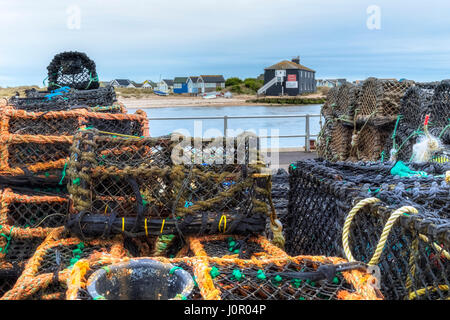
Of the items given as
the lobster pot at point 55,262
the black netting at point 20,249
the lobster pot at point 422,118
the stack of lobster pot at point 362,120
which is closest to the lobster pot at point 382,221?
the lobster pot at point 55,262

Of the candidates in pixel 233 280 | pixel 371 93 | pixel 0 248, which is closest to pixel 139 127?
pixel 0 248

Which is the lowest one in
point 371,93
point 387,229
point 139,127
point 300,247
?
point 300,247

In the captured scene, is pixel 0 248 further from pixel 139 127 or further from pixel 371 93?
pixel 371 93

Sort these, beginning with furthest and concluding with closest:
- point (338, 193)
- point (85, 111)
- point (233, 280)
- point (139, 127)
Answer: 1. point (139, 127)
2. point (85, 111)
3. point (338, 193)
4. point (233, 280)

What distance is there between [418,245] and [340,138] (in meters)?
4.06

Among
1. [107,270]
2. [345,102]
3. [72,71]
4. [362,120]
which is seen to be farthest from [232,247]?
[345,102]

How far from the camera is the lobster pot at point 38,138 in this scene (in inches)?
86.0

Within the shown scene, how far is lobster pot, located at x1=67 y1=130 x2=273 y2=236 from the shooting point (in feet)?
5.96

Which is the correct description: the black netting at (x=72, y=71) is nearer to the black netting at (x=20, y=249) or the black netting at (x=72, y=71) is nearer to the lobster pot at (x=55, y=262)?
the black netting at (x=20, y=249)

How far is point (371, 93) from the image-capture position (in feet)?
15.1

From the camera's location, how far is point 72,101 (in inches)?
118

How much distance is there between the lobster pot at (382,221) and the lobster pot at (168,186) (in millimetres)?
297

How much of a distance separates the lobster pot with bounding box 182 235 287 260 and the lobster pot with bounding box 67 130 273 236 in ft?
0.13

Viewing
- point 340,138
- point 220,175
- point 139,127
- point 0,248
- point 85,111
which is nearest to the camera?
point 220,175
